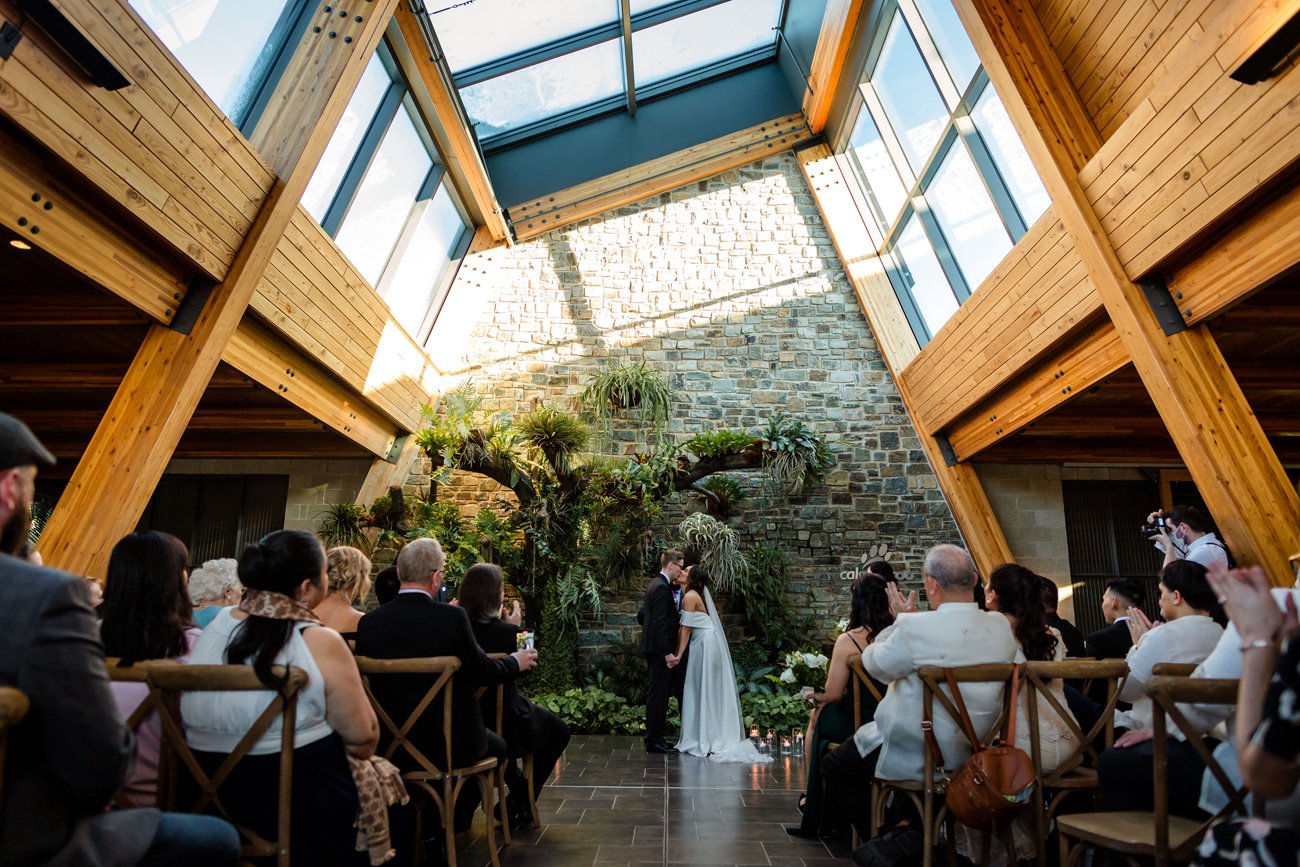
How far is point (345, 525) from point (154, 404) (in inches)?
140

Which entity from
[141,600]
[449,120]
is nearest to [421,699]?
[141,600]

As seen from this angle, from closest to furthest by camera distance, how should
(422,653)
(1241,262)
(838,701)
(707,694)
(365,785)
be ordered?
1. (365,785)
2. (422,653)
3. (838,701)
4. (1241,262)
5. (707,694)

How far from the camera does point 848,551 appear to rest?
8375 mm

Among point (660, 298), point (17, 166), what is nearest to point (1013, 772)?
point (17, 166)

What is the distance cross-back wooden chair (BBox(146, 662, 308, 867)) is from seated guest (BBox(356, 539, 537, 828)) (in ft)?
2.58

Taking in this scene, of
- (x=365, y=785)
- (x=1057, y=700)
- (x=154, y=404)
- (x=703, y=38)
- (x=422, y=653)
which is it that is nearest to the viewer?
(x=365, y=785)

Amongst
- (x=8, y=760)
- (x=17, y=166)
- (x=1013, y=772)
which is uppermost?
(x=17, y=166)

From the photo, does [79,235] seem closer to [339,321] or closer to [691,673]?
[339,321]

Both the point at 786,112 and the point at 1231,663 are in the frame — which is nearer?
the point at 1231,663

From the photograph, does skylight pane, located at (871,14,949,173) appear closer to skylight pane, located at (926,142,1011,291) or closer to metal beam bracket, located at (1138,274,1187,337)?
skylight pane, located at (926,142,1011,291)

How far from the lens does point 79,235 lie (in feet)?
11.9

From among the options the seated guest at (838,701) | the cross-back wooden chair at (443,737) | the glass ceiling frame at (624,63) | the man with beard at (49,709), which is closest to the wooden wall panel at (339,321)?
the glass ceiling frame at (624,63)

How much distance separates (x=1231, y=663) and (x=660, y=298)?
7.49m

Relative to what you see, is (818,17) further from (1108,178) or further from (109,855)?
(109,855)
